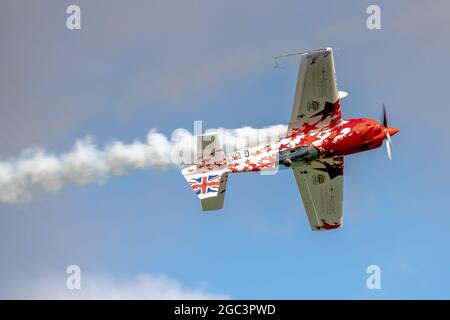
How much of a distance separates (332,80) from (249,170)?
5461 millimetres

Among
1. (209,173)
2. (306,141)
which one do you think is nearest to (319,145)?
(306,141)

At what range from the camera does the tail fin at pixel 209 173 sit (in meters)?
38.9

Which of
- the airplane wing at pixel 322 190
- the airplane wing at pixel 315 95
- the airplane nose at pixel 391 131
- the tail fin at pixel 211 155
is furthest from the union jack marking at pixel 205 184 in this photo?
the airplane nose at pixel 391 131

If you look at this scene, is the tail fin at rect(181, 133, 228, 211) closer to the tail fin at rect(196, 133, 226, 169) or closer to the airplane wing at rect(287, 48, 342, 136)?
the tail fin at rect(196, 133, 226, 169)

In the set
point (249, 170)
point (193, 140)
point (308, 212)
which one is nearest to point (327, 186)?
point (308, 212)

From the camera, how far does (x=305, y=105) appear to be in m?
39.9

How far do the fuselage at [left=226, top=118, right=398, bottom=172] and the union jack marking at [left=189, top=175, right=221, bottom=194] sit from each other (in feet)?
3.06

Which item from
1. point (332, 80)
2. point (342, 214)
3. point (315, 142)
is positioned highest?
point (332, 80)

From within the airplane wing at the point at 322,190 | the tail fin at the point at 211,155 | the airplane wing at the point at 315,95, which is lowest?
the airplane wing at the point at 322,190

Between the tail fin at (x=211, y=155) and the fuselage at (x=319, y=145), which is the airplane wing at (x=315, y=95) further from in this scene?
the tail fin at (x=211, y=155)

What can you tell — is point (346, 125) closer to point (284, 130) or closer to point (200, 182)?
point (284, 130)

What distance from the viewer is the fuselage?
129ft

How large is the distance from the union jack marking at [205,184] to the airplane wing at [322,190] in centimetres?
374

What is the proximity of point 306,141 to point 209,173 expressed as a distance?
180 inches
